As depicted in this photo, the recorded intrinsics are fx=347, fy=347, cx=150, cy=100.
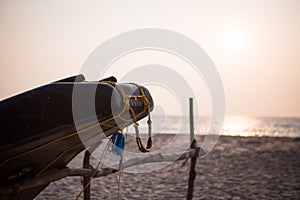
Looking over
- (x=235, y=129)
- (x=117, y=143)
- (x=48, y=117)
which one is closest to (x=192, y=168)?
(x=117, y=143)

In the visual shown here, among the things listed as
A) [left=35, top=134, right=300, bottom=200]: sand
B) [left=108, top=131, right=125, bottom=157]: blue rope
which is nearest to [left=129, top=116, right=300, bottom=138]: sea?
[left=108, top=131, right=125, bottom=157]: blue rope

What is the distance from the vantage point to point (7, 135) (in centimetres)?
287

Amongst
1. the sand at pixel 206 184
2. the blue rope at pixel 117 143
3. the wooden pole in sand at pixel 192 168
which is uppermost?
the blue rope at pixel 117 143

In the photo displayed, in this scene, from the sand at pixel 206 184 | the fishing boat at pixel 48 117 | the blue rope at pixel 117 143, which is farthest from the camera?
the sand at pixel 206 184

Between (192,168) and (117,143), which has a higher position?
(117,143)

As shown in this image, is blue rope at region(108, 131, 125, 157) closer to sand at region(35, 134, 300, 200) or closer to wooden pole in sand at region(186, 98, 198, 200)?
wooden pole in sand at region(186, 98, 198, 200)

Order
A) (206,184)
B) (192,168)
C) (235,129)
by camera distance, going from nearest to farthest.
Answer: (192,168) < (206,184) < (235,129)

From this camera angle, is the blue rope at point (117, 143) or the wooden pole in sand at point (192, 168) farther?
the wooden pole in sand at point (192, 168)

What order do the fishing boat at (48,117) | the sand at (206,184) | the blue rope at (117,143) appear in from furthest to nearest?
the sand at (206,184), the blue rope at (117,143), the fishing boat at (48,117)

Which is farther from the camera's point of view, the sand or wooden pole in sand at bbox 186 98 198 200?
the sand

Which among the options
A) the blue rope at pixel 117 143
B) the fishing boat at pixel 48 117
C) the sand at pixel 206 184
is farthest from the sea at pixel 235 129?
the sand at pixel 206 184

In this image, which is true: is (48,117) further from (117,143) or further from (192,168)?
(192,168)

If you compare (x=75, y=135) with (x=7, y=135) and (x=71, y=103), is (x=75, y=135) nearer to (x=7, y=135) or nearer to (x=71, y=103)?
(x=71, y=103)

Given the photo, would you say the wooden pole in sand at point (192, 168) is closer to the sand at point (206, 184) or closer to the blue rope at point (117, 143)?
the sand at point (206, 184)
